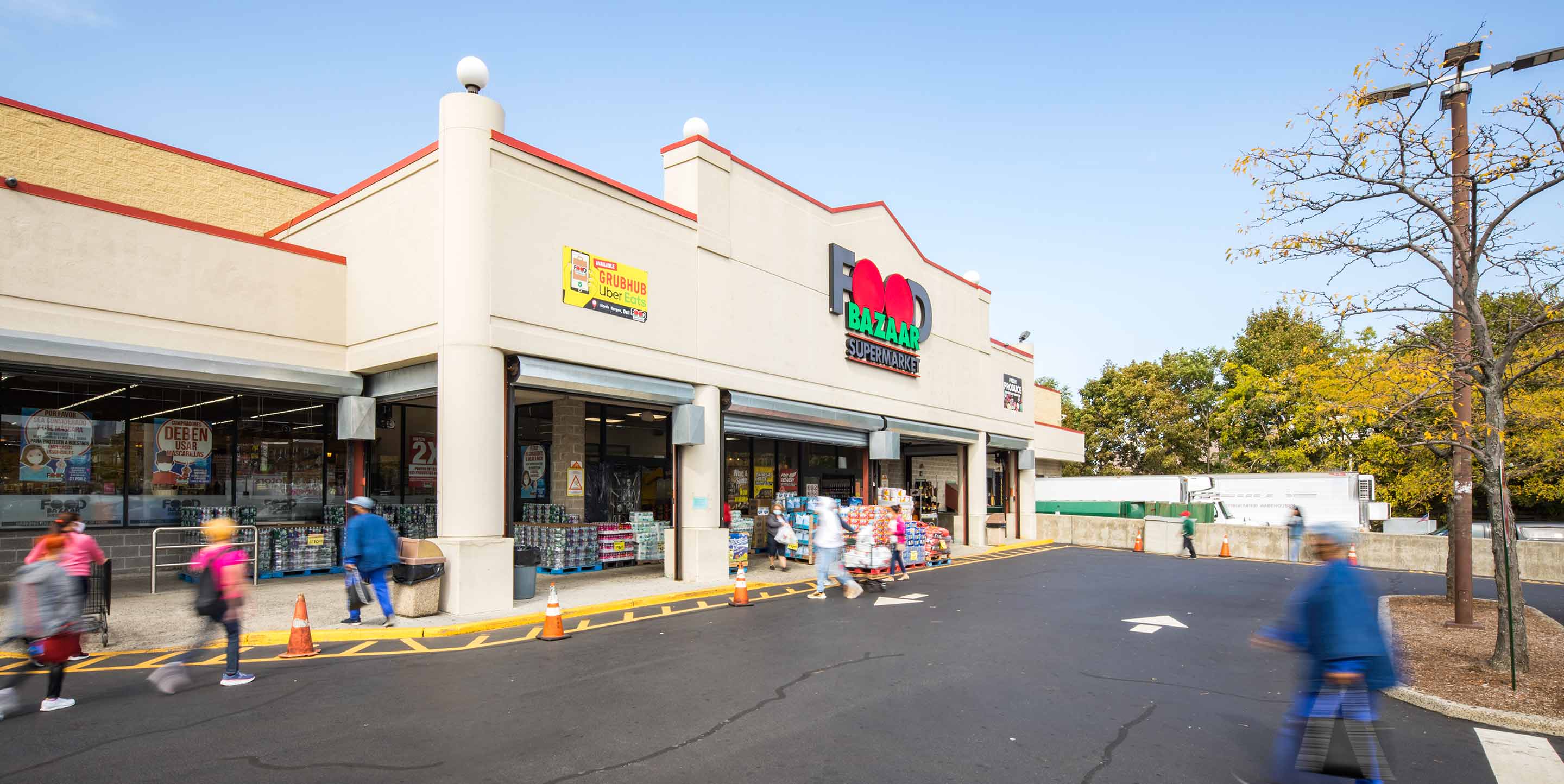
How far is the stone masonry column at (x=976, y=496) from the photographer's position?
95.3 feet

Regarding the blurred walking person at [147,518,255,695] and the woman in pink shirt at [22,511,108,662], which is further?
the blurred walking person at [147,518,255,695]

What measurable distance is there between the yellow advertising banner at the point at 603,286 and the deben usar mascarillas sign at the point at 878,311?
7.23 m

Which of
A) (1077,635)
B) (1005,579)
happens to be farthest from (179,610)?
(1005,579)

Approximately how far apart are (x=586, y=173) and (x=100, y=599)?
976 cm

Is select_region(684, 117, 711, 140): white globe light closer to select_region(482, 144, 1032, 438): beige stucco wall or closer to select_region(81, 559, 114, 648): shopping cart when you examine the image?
select_region(482, 144, 1032, 438): beige stucco wall

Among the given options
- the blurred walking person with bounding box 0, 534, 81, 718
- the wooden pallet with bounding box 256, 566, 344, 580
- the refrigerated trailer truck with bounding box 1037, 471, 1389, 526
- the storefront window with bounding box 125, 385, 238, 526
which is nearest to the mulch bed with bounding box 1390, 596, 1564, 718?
the blurred walking person with bounding box 0, 534, 81, 718

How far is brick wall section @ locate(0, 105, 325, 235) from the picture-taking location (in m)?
16.6

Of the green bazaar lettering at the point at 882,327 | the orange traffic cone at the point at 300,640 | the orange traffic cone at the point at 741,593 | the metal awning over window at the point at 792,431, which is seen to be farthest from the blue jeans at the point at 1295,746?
the green bazaar lettering at the point at 882,327

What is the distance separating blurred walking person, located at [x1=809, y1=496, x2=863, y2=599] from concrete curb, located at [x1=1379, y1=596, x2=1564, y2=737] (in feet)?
28.2

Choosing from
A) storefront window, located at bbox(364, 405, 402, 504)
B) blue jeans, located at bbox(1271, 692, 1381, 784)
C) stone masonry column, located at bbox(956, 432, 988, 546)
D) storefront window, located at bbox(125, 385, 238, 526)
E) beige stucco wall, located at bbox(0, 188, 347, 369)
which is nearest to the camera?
blue jeans, located at bbox(1271, 692, 1381, 784)

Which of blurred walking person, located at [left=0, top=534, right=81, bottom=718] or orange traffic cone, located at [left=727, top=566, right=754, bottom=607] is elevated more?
blurred walking person, located at [left=0, top=534, right=81, bottom=718]

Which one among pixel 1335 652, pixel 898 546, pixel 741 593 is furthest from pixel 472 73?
pixel 1335 652

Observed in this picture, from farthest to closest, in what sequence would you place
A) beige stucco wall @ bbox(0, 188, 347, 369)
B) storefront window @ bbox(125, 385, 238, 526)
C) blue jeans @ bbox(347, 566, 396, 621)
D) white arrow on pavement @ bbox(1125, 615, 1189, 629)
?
storefront window @ bbox(125, 385, 238, 526), white arrow on pavement @ bbox(1125, 615, 1189, 629), beige stucco wall @ bbox(0, 188, 347, 369), blue jeans @ bbox(347, 566, 396, 621)

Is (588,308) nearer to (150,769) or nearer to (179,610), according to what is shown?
(179,610)
